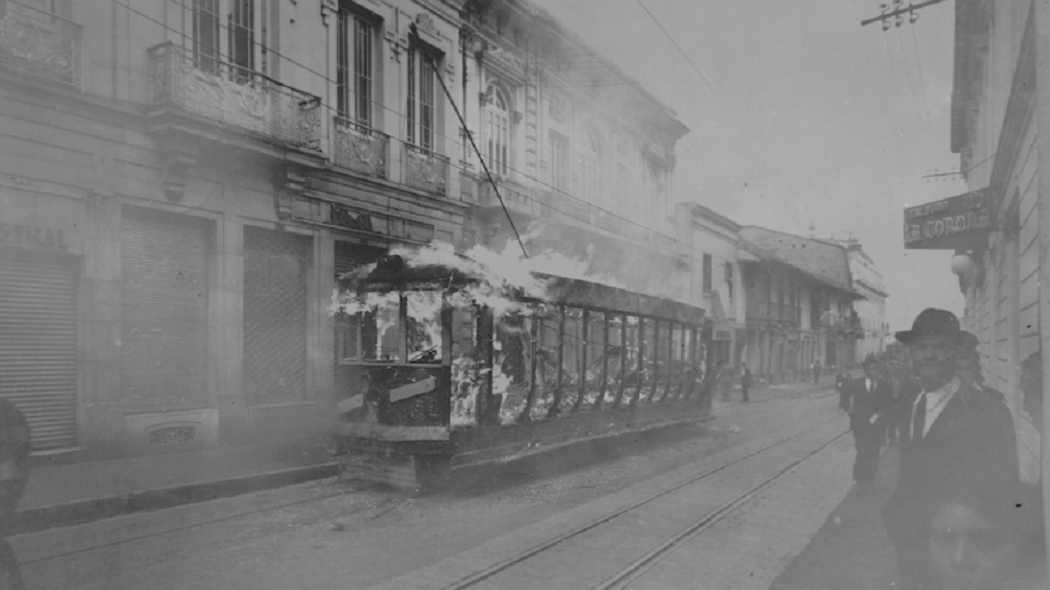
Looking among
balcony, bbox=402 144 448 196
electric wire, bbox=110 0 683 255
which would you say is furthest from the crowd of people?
balcony, bbox=402 144 448 196

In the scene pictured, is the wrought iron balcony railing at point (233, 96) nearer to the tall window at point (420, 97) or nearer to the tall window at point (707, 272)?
the tall window at point (420, 97)

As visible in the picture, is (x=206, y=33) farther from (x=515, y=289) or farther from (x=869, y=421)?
(x=869, y=421)

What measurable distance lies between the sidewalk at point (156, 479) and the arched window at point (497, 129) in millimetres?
7272

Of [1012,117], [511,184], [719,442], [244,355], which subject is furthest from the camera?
[511,184]

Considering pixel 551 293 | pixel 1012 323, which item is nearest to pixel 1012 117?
pixel 1012 323

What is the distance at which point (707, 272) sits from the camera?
33.0m

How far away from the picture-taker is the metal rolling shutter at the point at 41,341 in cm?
905

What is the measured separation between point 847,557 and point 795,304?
39.1 metres

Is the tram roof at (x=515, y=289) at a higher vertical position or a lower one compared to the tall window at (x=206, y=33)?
lower

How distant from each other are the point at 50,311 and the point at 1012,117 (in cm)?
1113

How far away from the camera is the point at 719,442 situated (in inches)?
556

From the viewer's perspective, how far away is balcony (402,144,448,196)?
570 inches

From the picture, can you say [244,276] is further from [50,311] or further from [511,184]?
[511,184]

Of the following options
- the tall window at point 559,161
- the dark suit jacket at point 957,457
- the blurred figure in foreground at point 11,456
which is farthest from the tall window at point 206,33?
the dark suit jacket at point 957,457
